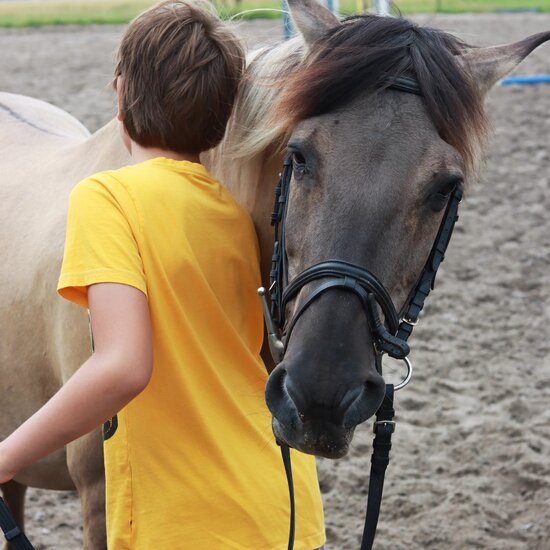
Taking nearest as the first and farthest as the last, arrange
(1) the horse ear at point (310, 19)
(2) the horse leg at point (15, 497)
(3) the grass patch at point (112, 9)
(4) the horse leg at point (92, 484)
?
(1) the horse ear at point (310, 19)
(4) the horse leg at point (92, 484)
(2) the horse leg at point (15, 497)
(3) the grass patch at point (112, 9)

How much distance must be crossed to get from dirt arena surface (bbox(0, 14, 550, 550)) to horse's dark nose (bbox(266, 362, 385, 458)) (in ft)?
3.38

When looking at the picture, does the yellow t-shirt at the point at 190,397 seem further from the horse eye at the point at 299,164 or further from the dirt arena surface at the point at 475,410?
the dirt arena surface at the point at 475,410

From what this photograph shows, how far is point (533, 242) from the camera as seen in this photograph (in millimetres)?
6562

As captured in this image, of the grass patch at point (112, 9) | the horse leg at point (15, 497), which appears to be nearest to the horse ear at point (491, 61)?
the horse leg at point (15, 497)

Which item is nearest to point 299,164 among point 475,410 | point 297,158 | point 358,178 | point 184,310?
point 297,158

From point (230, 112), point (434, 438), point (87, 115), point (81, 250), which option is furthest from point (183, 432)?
point (87, 115)

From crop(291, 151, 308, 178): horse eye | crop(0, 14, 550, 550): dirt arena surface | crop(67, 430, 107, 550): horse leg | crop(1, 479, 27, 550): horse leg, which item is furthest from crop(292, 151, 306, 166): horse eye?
crop(1, 479, 27, 550): horse leg

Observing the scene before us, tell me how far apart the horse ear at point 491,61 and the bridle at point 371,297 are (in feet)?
0.64

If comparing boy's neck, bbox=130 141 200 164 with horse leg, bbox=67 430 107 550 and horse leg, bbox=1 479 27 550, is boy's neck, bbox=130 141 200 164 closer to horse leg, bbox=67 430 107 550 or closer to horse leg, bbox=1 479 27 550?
horse leg, bbox=67 430 107 550

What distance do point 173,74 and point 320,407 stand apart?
0.77 m

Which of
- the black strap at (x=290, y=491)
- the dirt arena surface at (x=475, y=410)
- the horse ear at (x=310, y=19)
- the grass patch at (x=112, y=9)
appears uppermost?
the horse ear at (x=310, y=19)

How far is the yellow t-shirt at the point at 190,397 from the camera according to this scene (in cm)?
181

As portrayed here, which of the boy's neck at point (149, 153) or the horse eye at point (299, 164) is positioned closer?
the horse eye at point (299, 164)

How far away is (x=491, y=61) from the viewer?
2025 millimetres
